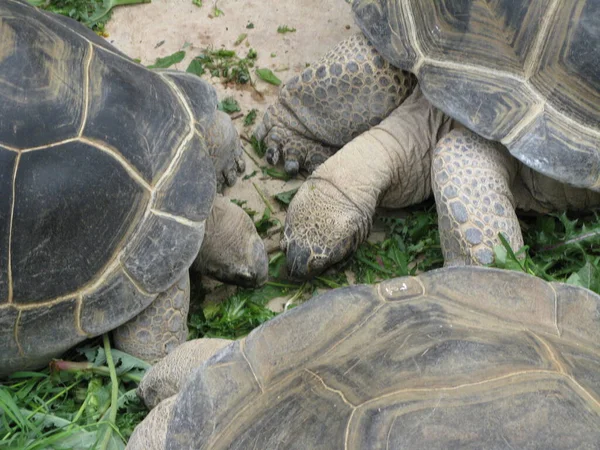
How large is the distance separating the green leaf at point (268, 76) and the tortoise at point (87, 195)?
3.85ft

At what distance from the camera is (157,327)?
2.80 m

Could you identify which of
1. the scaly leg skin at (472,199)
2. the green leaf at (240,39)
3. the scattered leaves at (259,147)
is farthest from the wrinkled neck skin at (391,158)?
the green leaf at (240,39)

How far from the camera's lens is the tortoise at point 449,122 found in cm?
273

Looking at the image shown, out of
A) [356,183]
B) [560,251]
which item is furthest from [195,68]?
[560,251]

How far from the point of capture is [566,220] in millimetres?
3061

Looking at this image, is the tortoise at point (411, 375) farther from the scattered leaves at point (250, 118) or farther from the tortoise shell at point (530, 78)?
the scattered leaves at point (250, 118)

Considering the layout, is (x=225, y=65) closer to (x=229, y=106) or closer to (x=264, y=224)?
(x=229, y=106)

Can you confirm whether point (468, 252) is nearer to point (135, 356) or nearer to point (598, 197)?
point (598, 197)

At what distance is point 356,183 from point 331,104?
464 mm

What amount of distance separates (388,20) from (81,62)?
4.08ft

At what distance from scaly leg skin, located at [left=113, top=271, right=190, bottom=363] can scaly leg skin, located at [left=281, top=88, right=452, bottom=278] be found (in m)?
0.57

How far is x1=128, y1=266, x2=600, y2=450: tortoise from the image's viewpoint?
156 cm

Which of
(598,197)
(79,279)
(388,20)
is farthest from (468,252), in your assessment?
(79,279)

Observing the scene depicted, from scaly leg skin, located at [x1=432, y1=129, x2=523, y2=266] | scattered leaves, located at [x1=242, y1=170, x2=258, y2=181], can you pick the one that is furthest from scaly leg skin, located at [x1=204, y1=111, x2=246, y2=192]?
scaly leg skin, located at [x1=432, y1=129, x2=523, y2=266]
